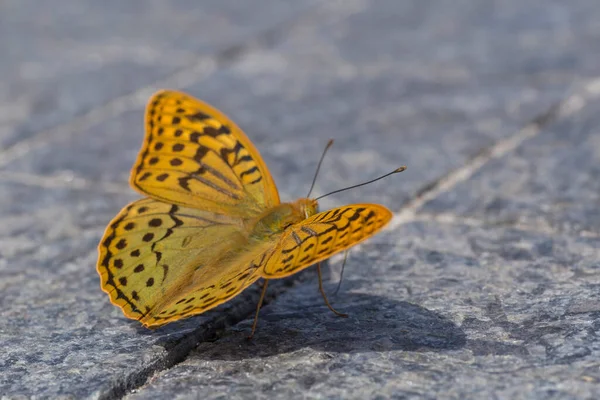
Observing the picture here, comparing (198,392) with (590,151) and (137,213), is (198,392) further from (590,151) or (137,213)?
(590,151)

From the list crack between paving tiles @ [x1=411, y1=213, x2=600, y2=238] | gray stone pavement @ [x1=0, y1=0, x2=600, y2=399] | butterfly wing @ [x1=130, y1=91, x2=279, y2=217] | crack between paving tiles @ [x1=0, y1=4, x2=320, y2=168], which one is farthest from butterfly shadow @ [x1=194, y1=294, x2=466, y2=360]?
crack between paving tiles @ [x1=0, y1=4, x2=320, y2=168]

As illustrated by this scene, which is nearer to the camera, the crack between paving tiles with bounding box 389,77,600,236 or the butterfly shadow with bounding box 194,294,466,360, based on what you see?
the butterfly shadow with bounding box 194,294,466,360

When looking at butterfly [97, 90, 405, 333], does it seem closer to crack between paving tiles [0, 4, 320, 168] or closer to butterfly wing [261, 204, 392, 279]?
butterfly wing [261, 204, 392, 279]

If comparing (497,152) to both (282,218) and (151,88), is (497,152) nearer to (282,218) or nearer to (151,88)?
(282,218)

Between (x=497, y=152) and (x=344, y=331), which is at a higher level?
(x=497, y=152)

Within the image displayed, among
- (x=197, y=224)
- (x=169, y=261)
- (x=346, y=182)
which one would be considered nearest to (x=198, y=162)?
(x=197, y=224)

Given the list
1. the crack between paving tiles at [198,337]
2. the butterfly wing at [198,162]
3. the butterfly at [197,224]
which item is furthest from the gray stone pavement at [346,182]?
the butterfly wing at [198,162]
